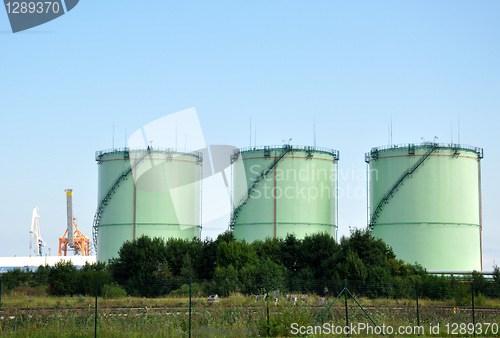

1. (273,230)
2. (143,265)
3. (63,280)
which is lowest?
(63,280)

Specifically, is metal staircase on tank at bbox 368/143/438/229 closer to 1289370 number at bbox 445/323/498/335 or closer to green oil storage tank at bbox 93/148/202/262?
green oil storage tank at bbox 93/148/202/262

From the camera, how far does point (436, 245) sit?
56188mm

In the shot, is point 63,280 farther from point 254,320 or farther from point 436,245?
point 436,245

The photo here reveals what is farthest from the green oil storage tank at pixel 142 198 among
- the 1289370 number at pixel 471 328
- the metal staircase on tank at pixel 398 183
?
the 1289370 number at pixel 471 328

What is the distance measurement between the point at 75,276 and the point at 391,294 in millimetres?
20147

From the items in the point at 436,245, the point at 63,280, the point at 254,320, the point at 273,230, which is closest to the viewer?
the point at 254,320

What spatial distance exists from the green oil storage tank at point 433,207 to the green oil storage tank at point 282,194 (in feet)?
17.4

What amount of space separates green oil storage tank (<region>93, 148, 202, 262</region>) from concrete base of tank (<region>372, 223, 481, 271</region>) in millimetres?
18299

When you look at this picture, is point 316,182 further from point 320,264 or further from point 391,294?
point 391,294

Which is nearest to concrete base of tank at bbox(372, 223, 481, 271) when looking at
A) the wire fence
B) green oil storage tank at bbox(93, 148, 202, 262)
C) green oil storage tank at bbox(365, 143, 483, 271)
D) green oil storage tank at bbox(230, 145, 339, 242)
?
→ green oil storage tank at bbox(365, 143, 483, 271)

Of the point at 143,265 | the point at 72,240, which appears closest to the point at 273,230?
the point at 143,265

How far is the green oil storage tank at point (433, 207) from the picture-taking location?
185 ft

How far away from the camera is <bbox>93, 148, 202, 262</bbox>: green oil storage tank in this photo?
58.0 meters

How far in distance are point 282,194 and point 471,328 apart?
32939 mm
